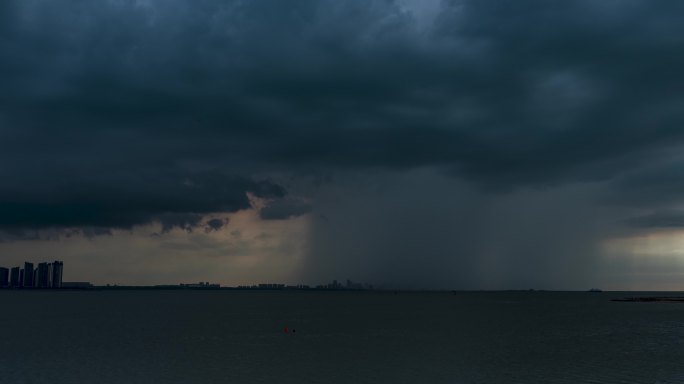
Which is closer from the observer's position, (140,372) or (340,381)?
(340,381)

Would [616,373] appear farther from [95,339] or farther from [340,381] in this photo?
[95,339]

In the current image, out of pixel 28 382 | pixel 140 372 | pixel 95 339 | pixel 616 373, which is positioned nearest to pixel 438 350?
pixel 616 373

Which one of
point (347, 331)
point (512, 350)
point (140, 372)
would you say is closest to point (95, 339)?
point (140, 372)

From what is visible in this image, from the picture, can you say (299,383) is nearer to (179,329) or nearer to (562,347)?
(562,347)

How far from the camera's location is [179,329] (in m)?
107

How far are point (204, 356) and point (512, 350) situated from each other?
42746 millimetres

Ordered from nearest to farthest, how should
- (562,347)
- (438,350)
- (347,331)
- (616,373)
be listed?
(616,373) → (438,350) → (562,347) → (347,331)

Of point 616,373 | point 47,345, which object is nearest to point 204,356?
point 47,345

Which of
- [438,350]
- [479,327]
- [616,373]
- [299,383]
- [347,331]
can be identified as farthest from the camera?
[479,327]

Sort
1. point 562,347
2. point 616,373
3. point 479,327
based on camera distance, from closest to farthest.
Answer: point 616,373, point 562,347, point 479,327

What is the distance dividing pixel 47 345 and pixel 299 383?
50307 millimetres

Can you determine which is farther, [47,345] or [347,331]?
[347,331]

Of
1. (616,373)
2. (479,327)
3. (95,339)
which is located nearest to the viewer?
(616,373)

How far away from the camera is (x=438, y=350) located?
7312 cm
